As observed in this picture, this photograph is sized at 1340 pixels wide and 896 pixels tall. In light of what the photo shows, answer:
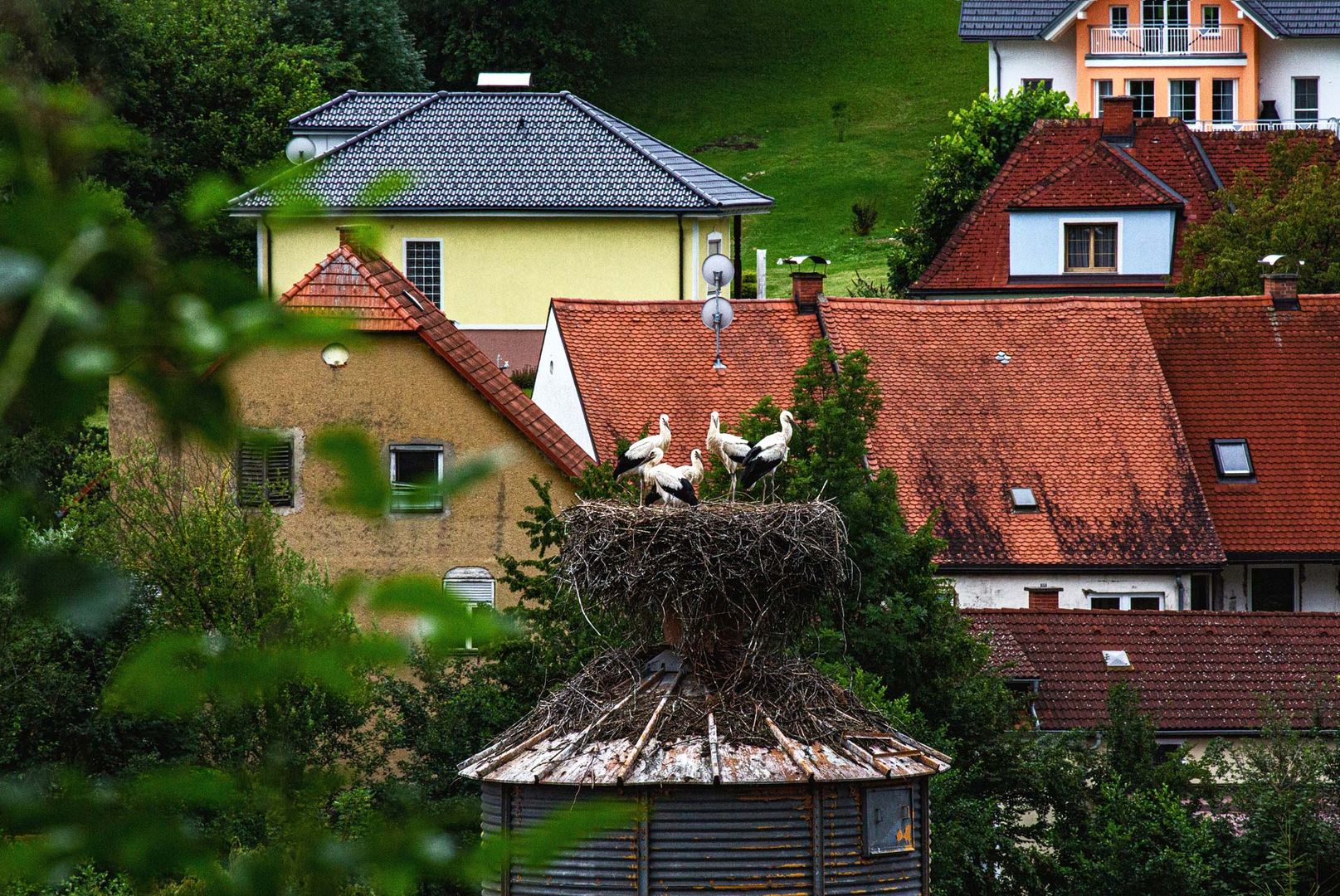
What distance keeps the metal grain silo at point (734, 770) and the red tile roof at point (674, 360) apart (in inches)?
558

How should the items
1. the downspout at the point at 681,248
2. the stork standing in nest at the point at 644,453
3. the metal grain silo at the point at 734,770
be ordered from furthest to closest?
the downspout at the point at 681,248 → the stork standing in nest at the point at 644,453 → the metal grain silo at the point at 734,770

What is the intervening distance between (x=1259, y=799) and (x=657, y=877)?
788cm

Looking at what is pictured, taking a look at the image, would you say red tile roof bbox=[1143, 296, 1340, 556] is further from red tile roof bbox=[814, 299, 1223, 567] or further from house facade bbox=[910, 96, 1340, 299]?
house facade bbox=[910, 96, 1340, 299]

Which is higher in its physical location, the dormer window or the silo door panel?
the dormer window

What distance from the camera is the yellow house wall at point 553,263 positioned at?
3891cm

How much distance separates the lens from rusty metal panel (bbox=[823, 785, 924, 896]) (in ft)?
42.9

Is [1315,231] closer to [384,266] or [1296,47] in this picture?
[1296,47]

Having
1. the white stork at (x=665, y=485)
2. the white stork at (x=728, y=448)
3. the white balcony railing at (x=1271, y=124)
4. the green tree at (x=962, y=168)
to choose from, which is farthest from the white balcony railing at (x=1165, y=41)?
the white stork at (x=665, y=485)

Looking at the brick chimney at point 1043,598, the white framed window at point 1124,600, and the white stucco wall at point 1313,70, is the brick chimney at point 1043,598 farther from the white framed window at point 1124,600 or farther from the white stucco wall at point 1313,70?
the white stucco wall at point 1313,70

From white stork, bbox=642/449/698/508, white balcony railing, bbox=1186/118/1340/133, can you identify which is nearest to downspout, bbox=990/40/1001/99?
white balcony railing, bbox=1186/118/1340/133

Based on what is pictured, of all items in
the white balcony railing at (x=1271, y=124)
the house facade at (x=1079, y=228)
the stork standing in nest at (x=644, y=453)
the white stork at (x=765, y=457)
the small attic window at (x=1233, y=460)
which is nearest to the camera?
the white stork at (x=765, y=457)

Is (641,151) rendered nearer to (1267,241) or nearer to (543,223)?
(543,223)

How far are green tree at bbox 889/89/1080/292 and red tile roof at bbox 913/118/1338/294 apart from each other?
243 cm

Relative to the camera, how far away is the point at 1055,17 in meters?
59.3
